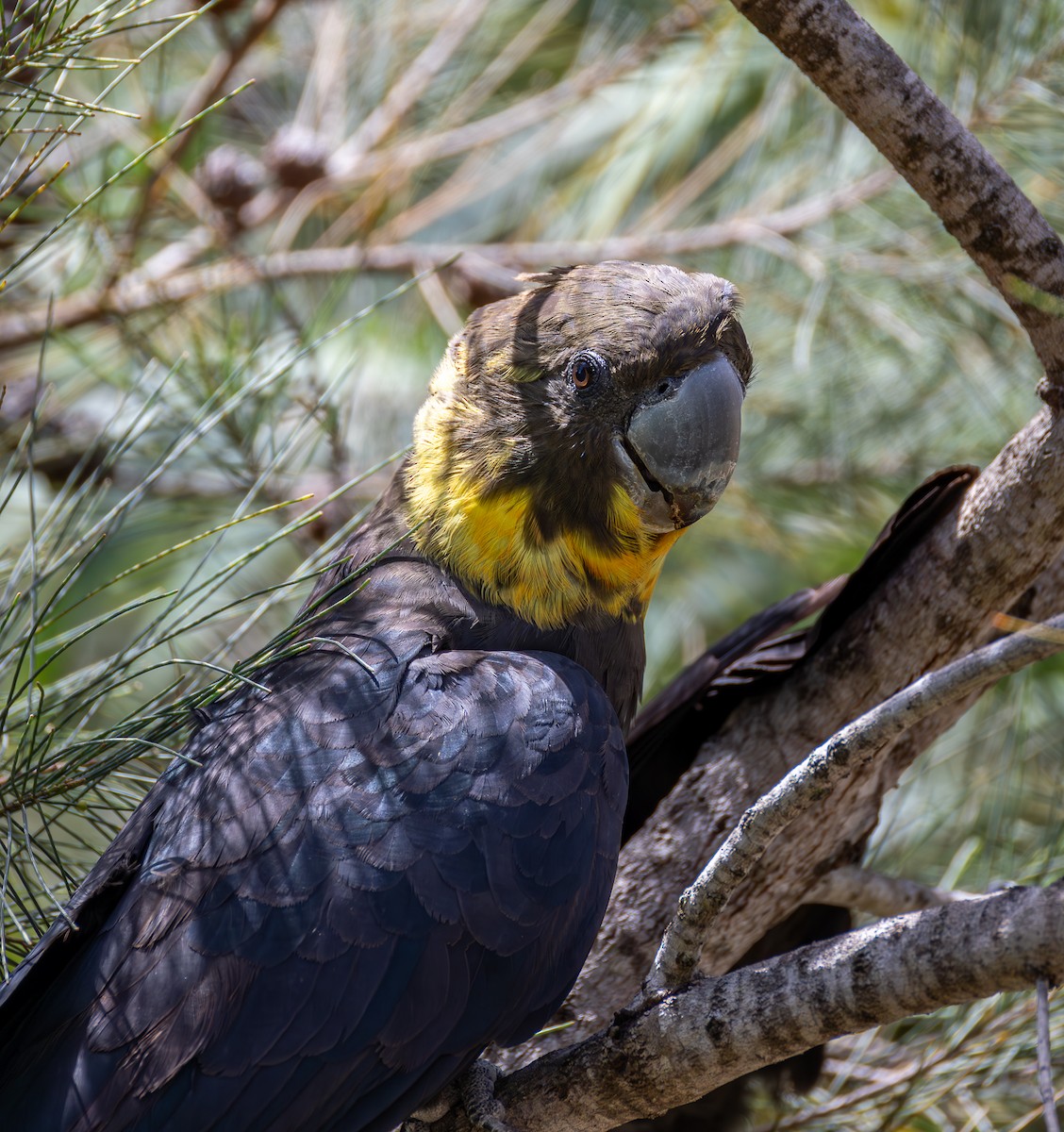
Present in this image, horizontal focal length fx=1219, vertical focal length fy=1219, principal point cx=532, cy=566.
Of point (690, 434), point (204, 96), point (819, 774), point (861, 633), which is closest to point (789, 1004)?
point (819, 774)

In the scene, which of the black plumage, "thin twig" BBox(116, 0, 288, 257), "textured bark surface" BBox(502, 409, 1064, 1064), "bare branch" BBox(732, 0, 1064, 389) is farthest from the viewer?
"thin twig" BBox(116, 0, 288, 257)

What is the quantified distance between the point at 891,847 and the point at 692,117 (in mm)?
3040

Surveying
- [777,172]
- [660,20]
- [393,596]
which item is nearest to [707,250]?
[777,172]

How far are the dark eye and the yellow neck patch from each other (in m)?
0.22

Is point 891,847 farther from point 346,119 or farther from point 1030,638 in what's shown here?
point 346,119

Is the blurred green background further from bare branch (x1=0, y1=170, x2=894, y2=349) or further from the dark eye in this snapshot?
the dark eye

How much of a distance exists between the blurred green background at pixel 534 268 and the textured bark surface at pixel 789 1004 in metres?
1.15

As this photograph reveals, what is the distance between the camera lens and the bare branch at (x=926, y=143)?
1874 millimetres

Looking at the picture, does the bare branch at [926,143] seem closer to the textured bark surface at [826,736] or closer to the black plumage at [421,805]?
the textured bark surface at [826,736]

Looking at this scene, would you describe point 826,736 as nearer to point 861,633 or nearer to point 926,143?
point 861,633

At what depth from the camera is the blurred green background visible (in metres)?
3.24

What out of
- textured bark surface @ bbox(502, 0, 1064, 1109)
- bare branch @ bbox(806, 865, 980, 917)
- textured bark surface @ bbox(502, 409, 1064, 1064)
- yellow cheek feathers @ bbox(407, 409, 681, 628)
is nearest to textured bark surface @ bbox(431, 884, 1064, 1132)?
textured bark surface @ bbox(502, 0, 1064, 1109)

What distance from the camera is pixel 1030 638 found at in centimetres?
139

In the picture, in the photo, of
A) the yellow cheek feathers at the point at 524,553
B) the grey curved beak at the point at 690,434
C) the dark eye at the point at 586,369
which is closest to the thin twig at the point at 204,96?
the yellow cheek feathers at the point at 524,553
